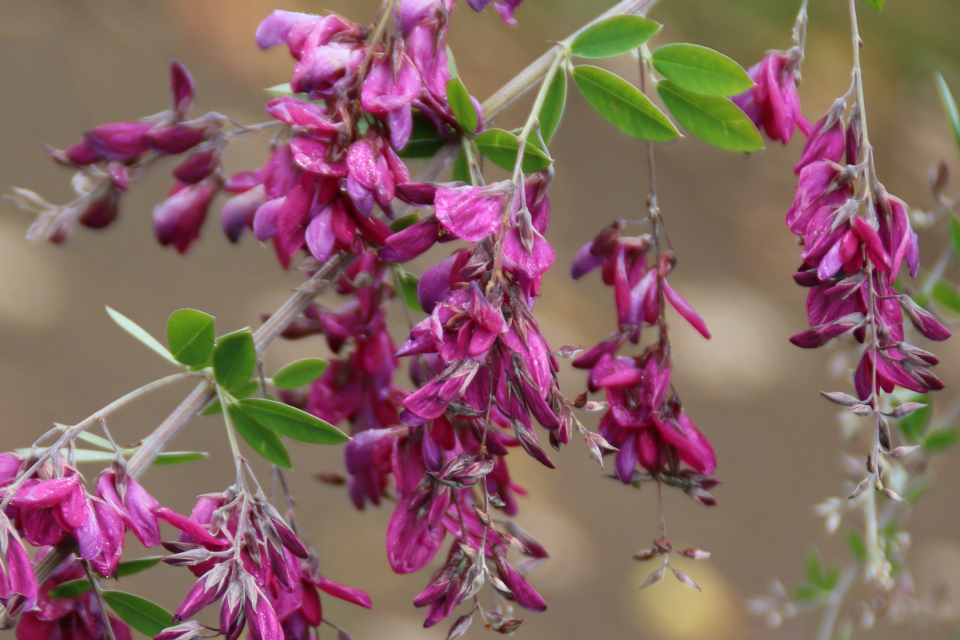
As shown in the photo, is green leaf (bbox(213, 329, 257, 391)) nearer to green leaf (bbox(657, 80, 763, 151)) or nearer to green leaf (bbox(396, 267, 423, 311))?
green leaf (bbox(396, 267, 423, 311))

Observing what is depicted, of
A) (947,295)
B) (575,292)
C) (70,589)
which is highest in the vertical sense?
(70,589)

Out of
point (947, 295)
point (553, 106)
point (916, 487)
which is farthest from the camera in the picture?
point (916, 487)

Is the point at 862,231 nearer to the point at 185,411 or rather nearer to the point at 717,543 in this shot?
the point at 185,411

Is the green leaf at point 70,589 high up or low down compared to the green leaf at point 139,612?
up

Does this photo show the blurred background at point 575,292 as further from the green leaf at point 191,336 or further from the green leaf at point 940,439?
the green leaf at point 191,336

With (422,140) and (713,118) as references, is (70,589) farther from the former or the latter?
(713,118)

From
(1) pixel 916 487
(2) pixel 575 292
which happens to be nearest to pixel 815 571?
(1) pixel 916 487

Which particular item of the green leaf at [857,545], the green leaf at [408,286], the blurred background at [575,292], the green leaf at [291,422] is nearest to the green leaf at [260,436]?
the green leaf at [291,422]

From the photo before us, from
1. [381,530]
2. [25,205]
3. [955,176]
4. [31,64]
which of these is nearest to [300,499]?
[381,530]
